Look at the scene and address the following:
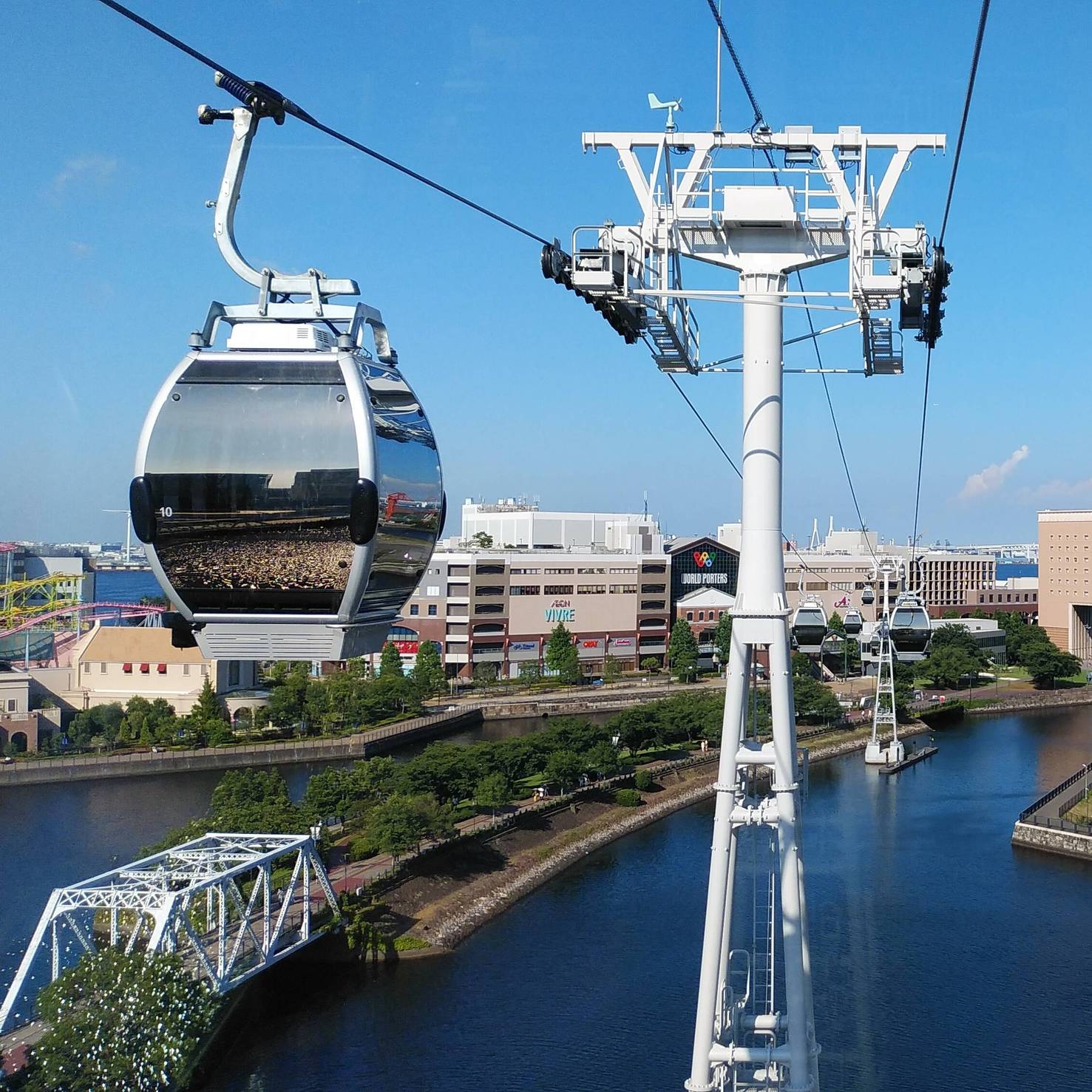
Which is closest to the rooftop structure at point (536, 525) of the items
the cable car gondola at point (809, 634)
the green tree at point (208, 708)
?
the green tree at point (208, 708)

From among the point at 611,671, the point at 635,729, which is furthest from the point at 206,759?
the point at 611,671

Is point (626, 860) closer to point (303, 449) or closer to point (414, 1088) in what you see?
point (414, 1088)

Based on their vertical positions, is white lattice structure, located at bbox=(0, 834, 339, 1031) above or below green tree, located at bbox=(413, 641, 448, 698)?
below

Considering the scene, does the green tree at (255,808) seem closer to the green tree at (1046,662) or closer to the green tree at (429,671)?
the green tree at (429,671)

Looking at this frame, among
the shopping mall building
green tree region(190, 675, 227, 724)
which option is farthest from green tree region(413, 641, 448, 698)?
green tree region(190, 675, 227, 724)

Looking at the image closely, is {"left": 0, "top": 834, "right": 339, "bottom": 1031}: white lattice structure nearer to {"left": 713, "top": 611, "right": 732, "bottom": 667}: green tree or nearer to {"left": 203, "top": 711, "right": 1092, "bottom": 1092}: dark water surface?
{"left": 203, "top": 711, "right": 1092, "bottom": 1092}: dark water surface
